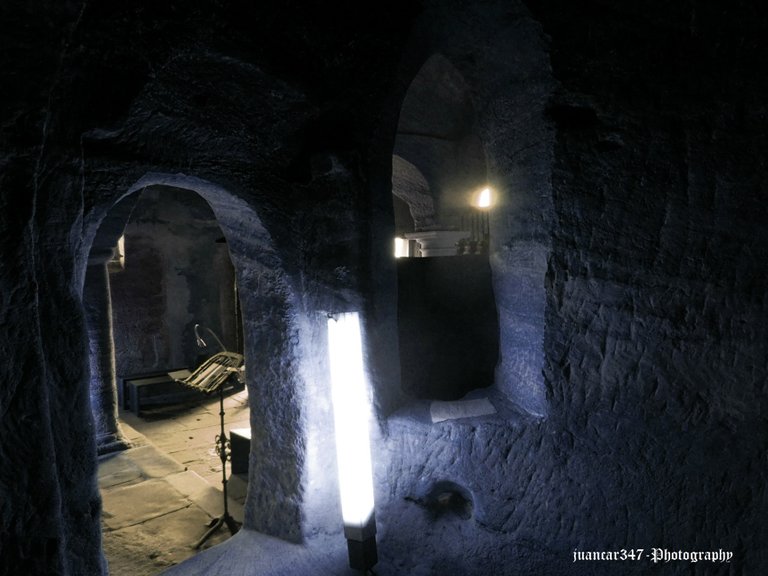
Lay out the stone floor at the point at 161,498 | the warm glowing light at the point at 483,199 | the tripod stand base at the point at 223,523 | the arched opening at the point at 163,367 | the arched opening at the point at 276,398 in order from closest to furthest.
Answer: the arched opening at the point at 276,398 → the stone floor at the point at 161,498 → the tripod stand base at the point at 223,523 → the arched opening at the point at 163,367 → the warm glowing light at the point at 483,199

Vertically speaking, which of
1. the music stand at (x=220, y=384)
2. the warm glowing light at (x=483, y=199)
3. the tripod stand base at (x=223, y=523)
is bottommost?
the tripod stand base at (x=223, y=523)

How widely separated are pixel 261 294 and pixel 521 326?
5.38ft

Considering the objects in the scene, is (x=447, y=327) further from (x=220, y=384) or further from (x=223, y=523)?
(x=223, y=523)

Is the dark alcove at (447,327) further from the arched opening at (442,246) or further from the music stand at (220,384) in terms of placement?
the music stand at (220,384)

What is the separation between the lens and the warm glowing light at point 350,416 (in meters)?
2.42

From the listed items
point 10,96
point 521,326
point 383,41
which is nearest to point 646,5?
point 383,41

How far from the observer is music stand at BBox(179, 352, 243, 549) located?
395cm

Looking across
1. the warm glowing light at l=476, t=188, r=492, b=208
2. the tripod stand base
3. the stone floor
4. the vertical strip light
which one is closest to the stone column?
the stone floor

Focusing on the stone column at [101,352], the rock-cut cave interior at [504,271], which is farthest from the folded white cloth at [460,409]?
the stone column at [101,352]

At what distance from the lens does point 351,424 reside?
2449 millimetres

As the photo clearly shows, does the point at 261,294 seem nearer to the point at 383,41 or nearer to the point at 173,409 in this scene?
the point at 383,41

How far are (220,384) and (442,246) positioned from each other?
4423mm

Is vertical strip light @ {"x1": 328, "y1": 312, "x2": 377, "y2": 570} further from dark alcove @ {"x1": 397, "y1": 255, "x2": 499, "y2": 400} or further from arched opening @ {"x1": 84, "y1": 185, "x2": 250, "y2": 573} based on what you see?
arched opening @ {"x1": 84, "y1": 185, "x2": 250, "y2": 573}

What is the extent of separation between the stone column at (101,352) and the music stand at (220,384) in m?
1.87
